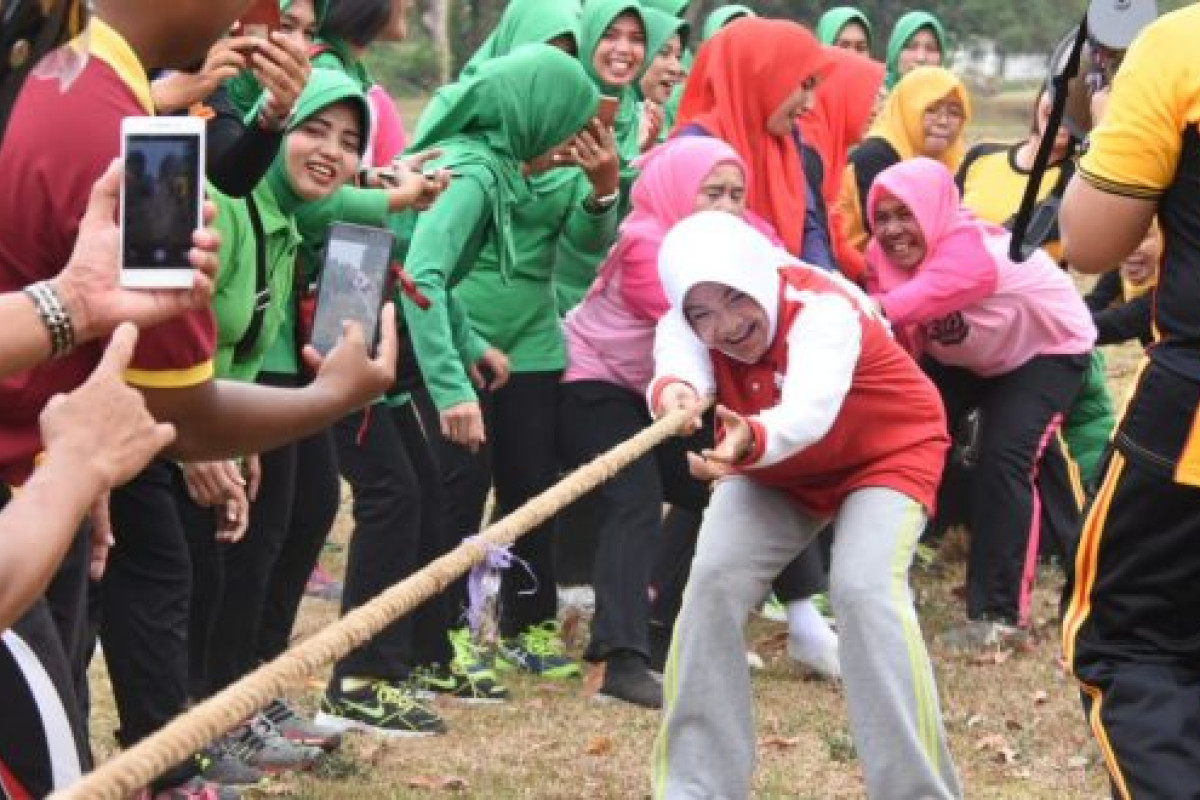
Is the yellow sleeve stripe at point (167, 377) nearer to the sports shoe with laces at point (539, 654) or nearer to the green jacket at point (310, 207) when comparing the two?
the green jacket at point (310, 207)

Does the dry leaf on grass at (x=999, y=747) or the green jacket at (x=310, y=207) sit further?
the dry leaf on grass at (x=999, y=747)

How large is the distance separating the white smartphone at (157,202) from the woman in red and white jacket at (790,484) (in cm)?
245

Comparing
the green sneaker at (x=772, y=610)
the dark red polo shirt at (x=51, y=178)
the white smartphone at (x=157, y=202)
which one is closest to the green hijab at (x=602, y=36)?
the green sneaker at (x=772, y=610)

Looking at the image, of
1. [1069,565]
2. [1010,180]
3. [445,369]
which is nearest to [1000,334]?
[1010,180]

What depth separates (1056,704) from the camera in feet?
24.3

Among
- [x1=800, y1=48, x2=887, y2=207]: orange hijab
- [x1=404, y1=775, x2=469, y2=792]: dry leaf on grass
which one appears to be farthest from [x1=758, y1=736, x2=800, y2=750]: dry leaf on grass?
[x1=800, y1=48, x2=887, y2=207]: orange hijab

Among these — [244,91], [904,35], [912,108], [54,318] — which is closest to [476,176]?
[244,91]

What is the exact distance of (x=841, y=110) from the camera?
9.42 metres

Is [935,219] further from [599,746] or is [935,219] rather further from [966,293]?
[599,746]

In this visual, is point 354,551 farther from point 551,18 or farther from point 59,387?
point 59,387

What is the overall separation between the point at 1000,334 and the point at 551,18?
1.95m

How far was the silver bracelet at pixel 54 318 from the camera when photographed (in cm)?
284

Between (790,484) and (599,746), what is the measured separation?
52.1 inches

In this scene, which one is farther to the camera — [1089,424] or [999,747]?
[1089,424]
